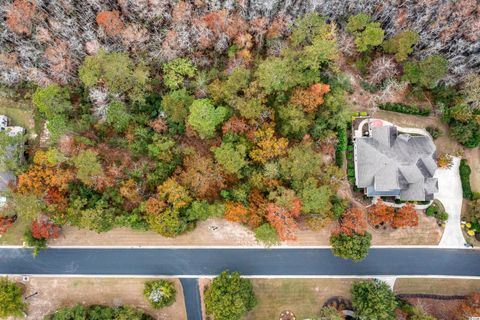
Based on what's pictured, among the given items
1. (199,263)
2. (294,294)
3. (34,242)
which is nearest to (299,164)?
(294,294)

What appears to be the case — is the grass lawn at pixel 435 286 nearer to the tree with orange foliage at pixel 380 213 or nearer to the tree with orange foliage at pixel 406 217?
the tree with orange foliage at pixel 406 217

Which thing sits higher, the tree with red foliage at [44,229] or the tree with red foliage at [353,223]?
the tree with red foliage at [353,223]

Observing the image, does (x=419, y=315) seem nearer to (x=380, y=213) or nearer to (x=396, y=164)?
(x=380, y=213)

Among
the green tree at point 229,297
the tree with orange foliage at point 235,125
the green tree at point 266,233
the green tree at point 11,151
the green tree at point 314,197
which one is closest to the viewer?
the green tree at point 229,297

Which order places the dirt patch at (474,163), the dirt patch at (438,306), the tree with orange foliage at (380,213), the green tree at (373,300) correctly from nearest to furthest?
the green tree at (373,300) < the tree with orange foliage at (380,213) < the dirt patch at (438,306) < the dirt patch at (474,163)

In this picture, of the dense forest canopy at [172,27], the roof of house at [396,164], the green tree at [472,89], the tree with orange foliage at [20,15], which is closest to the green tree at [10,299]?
the dense forest canopy at [172,27]

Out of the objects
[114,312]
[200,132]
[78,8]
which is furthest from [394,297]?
[78,8]
